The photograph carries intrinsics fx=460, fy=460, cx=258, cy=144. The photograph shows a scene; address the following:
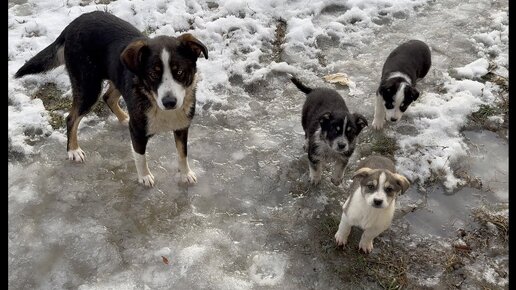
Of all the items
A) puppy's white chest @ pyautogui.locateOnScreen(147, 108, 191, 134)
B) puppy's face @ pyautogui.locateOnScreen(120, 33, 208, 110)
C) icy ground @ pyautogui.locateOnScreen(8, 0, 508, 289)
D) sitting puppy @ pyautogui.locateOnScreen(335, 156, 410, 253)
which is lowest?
icy ground @ pyautogui.locateOnScreen(8, 0, 508, 289)

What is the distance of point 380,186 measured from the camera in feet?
12.2

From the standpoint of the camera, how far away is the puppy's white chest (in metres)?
4.10

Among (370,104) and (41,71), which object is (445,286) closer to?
(370,104)

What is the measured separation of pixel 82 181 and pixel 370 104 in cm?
361

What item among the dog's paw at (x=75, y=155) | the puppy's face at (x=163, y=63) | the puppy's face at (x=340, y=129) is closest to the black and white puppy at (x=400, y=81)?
the puppy's face at (x=340, y=129)

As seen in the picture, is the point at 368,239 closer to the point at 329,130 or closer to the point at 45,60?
the point at 329,130

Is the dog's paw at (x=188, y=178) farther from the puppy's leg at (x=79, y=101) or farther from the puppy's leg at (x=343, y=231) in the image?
the puppy's leg at (x=343, y=231)

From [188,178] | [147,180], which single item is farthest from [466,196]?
[147,180]

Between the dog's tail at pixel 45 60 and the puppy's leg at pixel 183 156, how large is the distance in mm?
1515

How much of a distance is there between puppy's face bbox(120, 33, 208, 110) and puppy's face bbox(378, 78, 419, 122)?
7.82 ft

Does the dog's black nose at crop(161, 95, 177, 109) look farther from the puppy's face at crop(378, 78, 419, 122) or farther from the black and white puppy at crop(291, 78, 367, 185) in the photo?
the puppy's face at crop(378, 78, 419, 122)

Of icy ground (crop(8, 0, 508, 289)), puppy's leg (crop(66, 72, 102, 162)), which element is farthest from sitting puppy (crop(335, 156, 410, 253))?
puppy's leg (crop(66, 72, 102, 162))

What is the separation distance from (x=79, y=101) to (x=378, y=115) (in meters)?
3.37

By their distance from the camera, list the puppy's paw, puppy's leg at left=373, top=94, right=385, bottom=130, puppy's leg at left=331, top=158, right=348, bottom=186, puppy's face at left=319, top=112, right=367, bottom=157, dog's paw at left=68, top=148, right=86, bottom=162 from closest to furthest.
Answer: puppy's face at left=319, top=112, right=367, bottom=157 < puppy's leg at left=331, top=158, right=348, bottom=186 < dog's paw at left=68, top=148, right=86, bottom=162 < puppy's leg at left=373, top=94, right=385, bottom=130 < the puppy's paw
